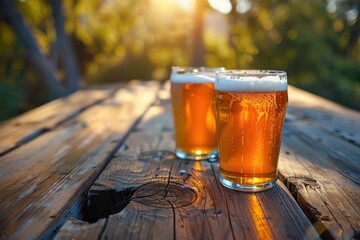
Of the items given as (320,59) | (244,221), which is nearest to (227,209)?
(244,221)

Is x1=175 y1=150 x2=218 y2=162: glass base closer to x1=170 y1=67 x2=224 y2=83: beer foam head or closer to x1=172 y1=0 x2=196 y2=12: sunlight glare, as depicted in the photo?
x1=170 y1=67 x2=224 y2=83: beer foam head

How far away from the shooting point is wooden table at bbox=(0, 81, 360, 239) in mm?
785

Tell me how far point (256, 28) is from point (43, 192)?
15927mm

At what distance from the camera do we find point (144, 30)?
18750mm

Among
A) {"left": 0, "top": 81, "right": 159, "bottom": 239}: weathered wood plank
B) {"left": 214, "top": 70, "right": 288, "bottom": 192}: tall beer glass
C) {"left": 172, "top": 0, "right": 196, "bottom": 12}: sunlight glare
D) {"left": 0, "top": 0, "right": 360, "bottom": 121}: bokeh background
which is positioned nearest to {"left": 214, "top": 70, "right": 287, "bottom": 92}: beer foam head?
{"left": 214, "top": 70, "right": 288, "bottom": 192}: tall beer glass

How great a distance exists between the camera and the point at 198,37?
9.56m

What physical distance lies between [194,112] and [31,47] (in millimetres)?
5523

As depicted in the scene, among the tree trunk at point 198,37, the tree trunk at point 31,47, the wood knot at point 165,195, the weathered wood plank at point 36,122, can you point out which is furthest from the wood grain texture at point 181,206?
the tree trunk at point 198,37

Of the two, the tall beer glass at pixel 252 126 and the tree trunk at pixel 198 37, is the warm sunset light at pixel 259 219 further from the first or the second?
the tree trunk at pixel 198 37

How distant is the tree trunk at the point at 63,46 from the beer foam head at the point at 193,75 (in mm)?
6454

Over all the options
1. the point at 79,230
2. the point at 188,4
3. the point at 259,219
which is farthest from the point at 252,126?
the point at 188,4

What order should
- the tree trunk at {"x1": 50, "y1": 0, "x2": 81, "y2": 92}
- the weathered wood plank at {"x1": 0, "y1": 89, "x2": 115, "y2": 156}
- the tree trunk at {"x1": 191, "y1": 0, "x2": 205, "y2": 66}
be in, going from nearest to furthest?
the weathered wood plank at {"x1": 0, "y1": 89, "x2": 115, "y2": 156}, the tree trunk at {"x1": 50, "y1": 0, "x2": 81, "y2": 92}, the tree trunk at {"x1": 191, "y1": 0, "x2": 205, "y2": 66}

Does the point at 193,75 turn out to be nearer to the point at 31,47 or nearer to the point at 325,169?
the point at 325,169

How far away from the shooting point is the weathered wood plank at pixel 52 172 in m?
0.82
